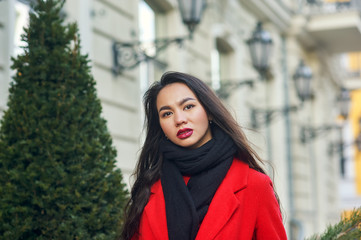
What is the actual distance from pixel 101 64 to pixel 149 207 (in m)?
3.56

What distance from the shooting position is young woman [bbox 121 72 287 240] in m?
2.74

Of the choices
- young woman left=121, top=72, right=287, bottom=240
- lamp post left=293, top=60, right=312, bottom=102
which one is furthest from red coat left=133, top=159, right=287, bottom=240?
lamp post left=293, top=60, right=312, bottom=102

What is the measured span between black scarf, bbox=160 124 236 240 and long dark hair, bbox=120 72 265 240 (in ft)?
0.18

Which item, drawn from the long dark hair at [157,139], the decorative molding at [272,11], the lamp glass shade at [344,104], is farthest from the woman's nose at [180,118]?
the lamp glass shade at [344,104]

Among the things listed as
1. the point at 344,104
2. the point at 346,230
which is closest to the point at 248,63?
the point at 344,104

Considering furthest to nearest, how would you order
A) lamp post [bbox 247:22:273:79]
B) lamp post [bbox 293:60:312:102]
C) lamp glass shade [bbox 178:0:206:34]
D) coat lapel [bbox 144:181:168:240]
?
lamp post [bbox 293:60:312:102] < lamp post [bbox 247:22:273:79] < lamp glass shade [bbox 178:0:206:34] < coat lapel [bbox 144:181:168:240]

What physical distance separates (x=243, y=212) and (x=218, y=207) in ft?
0.35

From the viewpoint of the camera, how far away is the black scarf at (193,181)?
2.75 metres

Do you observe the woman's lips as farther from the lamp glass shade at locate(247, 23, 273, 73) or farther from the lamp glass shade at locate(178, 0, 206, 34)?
the lamp glass shade at locate(247, 23, 273, 73)

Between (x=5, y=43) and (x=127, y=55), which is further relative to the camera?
(x=127, y=55)

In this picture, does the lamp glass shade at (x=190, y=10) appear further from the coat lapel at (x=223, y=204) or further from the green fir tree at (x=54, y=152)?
the coat lapel at (x=223, y=204)

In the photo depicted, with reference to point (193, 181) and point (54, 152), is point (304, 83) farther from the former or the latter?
point (193, 181)

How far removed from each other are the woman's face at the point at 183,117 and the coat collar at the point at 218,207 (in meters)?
0.19

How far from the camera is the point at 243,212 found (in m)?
2.77
